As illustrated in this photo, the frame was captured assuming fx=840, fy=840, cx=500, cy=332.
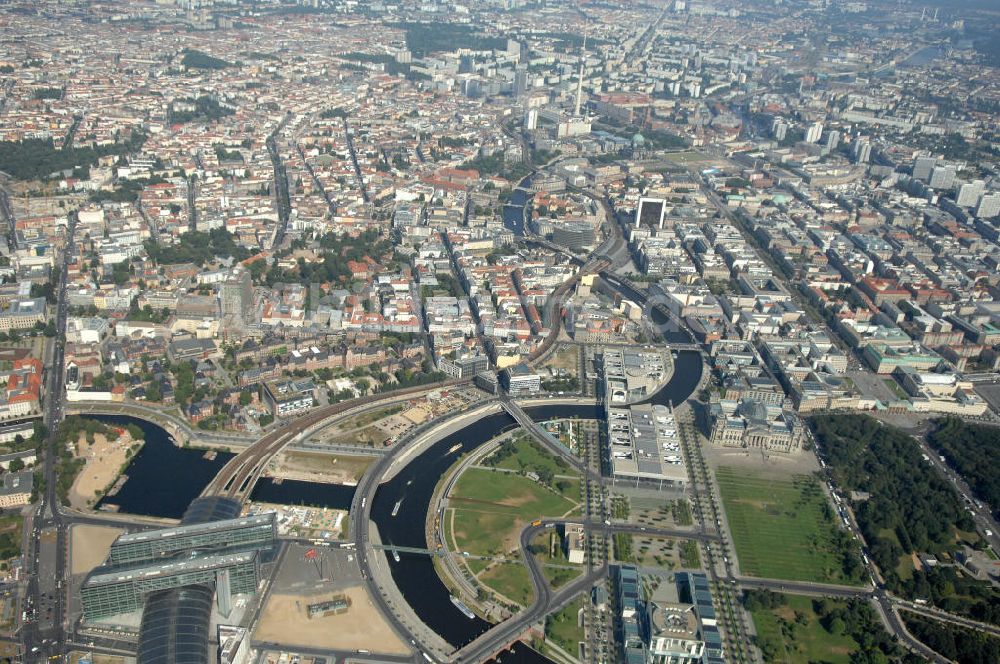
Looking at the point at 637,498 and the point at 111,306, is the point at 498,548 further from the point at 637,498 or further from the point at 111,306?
the point at 111,306

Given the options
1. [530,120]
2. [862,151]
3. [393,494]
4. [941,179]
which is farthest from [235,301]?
[862,151]

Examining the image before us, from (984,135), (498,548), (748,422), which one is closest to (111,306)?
(498,548)

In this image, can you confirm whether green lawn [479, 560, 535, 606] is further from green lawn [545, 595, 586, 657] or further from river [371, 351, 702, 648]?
river [371, 351, 702, 648]

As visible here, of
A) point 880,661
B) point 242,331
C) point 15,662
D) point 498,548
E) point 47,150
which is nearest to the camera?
point 15,662

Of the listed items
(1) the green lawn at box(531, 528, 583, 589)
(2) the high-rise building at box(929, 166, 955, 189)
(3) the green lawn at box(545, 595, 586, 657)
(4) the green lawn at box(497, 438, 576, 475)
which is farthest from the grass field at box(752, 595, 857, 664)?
(2) the high-rise building at box(929, 166, 955, 189)

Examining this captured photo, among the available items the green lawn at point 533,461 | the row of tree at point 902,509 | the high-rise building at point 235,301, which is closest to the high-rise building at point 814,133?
the row of tree at point 902,509

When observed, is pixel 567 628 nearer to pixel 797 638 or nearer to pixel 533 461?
pixel 797 638
